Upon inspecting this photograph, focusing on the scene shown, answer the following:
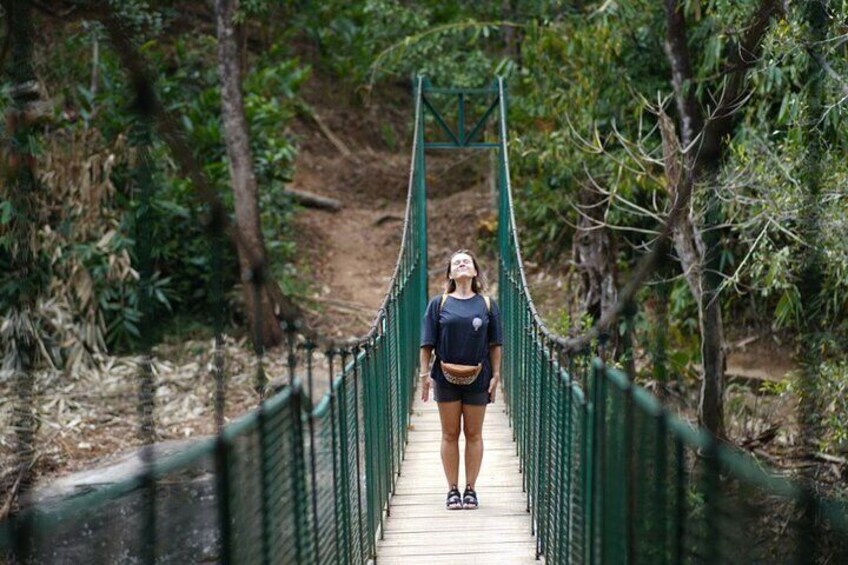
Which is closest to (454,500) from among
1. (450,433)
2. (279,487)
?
(450,433)

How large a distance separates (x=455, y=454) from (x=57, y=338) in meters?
4.20

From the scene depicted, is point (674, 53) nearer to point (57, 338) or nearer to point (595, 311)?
point (595, 311)

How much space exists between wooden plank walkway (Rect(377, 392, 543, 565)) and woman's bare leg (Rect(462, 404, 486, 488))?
0.16 meters

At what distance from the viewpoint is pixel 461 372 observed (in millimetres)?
3170

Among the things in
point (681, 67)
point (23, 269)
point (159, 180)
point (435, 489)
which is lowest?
point (435, 489)

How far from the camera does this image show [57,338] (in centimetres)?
691

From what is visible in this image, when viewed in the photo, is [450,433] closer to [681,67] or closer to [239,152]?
[681,67]

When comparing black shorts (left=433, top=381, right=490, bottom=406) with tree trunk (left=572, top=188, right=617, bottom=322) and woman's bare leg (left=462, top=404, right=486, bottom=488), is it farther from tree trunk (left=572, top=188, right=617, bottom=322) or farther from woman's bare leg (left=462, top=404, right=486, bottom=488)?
tree trunk (left=572, top=188, right=617, bottom=322)

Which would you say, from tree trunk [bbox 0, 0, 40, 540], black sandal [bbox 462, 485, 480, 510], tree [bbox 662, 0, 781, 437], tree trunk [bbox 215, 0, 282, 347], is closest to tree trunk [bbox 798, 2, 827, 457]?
tree [bbox 662, 0, 781, 437]

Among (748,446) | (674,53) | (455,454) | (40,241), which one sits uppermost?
(674,53)

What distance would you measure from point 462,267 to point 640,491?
154 cm

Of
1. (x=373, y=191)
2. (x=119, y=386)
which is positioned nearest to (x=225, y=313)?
(x=119, y=386)

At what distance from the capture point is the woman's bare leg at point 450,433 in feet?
10.7

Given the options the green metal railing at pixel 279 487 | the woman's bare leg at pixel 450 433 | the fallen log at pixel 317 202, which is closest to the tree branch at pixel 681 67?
the green metal railing at pixel 279 487
